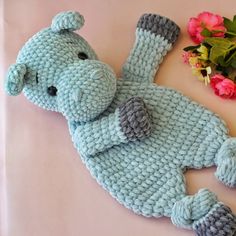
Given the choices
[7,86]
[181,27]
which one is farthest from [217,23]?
[7,86]

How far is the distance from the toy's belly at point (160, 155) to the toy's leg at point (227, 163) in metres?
0.02

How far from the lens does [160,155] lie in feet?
3.18

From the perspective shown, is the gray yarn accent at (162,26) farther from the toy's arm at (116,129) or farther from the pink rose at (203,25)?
the toy's arm at (116,129)

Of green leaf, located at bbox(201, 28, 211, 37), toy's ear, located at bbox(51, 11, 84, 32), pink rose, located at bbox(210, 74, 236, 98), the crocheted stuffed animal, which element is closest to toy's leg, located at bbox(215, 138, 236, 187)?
the crocheted stuffed animal

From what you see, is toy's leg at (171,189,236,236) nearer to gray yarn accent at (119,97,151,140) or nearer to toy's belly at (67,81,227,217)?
toy's belly at (67,81,227,217)

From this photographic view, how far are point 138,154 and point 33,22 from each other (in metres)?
0.44

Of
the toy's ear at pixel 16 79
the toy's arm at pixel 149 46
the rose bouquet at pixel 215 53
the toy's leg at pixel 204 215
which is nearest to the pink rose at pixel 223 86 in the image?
the rose bouquet at pixel 215 53

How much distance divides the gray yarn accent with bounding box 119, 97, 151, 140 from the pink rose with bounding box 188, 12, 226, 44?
240 millimetres

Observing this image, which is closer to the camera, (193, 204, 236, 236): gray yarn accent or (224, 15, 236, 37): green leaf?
(193, 204, 236, 236): gray yarn accent

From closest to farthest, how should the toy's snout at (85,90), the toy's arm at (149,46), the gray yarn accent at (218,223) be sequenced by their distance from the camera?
the gray yarn accent at (218,223) < the toy's snout at (85,90) < the toy's arm at (149,46)

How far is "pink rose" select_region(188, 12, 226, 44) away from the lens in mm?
1096

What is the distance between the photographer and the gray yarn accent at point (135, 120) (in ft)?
3.07

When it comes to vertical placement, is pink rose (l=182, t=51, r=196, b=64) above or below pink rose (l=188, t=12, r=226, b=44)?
below

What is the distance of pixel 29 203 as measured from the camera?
998 mm
